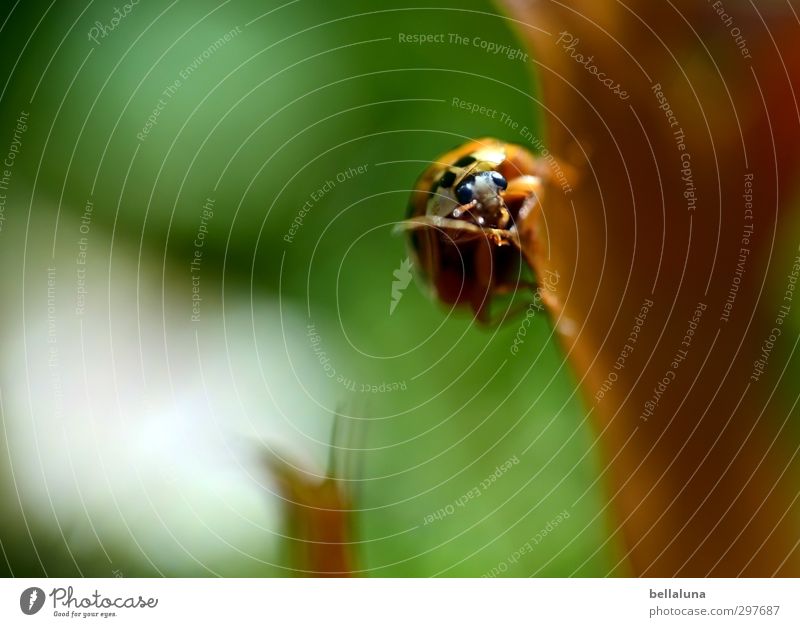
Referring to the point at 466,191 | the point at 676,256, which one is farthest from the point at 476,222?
the point at 676,256

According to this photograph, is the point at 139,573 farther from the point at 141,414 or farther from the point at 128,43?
the point at 128,43

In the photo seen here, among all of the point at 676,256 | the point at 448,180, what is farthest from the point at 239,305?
the point at 676,256

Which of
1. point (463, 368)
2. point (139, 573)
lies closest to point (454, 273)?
point (463, 368)
